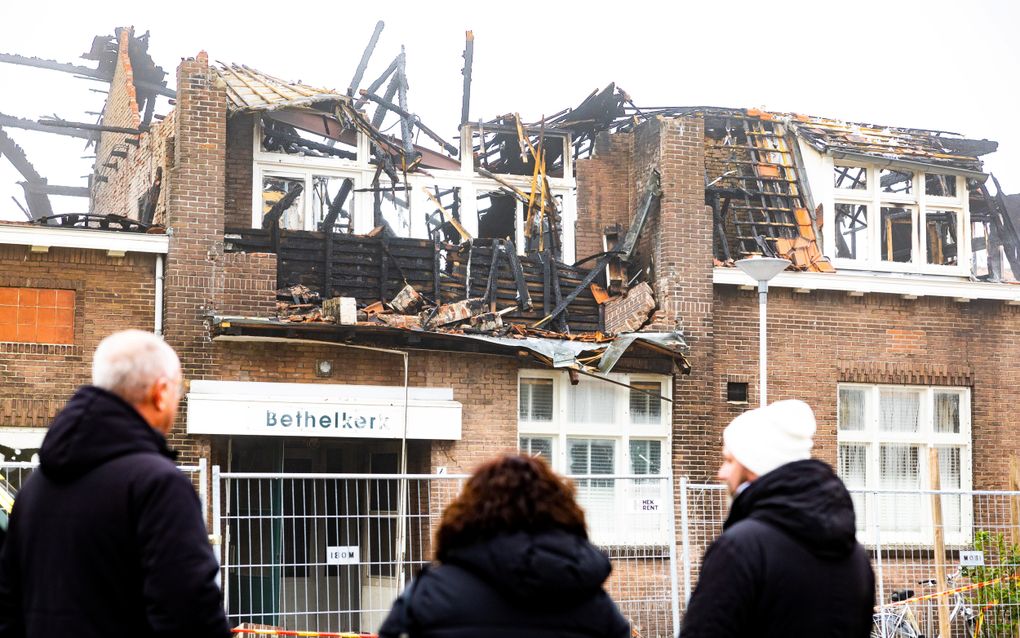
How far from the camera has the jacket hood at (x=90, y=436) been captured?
3.99m

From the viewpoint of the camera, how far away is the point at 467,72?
23438 millimetres

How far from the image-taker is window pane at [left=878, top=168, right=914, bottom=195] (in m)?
22.2

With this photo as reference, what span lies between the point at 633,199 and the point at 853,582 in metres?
17.2

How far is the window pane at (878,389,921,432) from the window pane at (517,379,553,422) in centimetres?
530

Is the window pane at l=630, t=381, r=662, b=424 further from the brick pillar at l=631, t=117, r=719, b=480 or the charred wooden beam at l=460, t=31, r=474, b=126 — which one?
the charred wooden beam at l=460, t=31, r=474, b=126

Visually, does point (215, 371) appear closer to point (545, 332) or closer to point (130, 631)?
point (545, 332)

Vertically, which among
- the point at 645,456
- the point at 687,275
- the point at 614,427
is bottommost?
the point at 645,456

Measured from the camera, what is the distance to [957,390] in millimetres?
21250

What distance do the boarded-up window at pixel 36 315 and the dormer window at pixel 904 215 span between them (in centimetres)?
1144

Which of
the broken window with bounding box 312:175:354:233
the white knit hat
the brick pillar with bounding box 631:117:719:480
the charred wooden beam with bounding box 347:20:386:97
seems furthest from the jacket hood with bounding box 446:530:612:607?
the charred wooden beam with bounding box 347:20:386:97

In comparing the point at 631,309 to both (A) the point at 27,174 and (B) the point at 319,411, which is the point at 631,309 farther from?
(A) the point at 27,174

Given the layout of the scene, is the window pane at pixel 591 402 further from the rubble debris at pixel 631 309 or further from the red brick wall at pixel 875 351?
the red brick wall at pixel 875 351

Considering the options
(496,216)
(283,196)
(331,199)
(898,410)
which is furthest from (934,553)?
(283,196)

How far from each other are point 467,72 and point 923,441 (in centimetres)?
979
